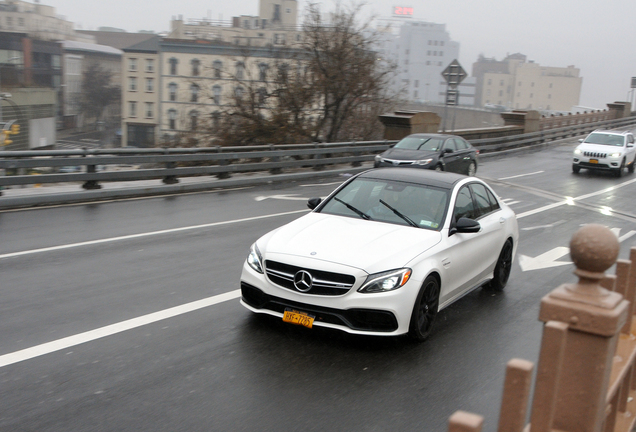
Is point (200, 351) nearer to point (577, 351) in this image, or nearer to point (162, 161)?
point (577, 351)

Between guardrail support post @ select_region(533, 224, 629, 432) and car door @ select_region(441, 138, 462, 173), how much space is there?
60.2 feet

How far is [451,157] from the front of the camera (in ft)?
68.7

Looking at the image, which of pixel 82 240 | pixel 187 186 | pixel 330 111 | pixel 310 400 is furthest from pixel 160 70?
pixel 310 400

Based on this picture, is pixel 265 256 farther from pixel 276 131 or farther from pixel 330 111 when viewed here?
pixel 330 111

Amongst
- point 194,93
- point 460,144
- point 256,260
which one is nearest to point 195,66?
point 194,93

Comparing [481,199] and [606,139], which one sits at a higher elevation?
[606,139]

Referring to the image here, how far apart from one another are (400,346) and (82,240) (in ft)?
20.2

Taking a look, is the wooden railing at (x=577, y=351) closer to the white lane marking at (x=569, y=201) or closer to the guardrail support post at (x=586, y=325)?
the guardrail support post at (x=586, y=325)

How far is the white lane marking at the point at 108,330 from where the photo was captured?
5527mm

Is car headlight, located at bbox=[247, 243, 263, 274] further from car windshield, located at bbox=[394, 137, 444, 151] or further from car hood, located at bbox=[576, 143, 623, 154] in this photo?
car hood, located at bbox=[576, 143, 623, 154]

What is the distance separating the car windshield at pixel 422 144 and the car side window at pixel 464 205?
13.2 metres

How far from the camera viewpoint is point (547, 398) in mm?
2363

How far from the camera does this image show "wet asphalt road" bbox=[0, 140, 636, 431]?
4.71 m

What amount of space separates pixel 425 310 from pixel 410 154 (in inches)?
569
